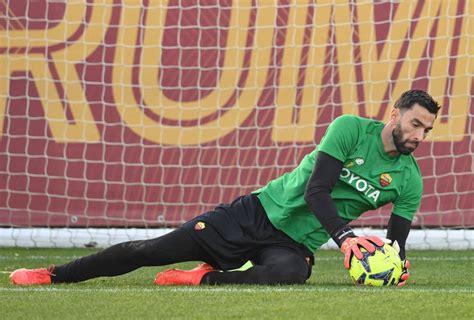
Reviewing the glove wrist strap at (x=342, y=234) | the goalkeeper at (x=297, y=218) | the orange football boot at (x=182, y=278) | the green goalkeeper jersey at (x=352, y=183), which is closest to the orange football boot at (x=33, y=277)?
the goalkeeper at (x=297, y=218)

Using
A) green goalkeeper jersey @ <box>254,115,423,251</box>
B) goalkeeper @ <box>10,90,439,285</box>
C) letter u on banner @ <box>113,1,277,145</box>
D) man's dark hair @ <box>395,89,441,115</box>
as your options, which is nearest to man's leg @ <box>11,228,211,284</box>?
goalkeeper @ <box>10,90,439,285</box>

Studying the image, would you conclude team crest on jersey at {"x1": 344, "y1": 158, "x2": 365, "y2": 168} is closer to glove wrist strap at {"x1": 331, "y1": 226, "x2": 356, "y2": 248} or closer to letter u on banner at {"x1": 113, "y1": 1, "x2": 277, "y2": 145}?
glove wrist strap at {"x1": 331, "y1": 226, "x2": 356, "y2": 248}

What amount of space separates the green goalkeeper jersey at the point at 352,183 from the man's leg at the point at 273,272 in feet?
0.54

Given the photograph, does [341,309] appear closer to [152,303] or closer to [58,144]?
[152,303]

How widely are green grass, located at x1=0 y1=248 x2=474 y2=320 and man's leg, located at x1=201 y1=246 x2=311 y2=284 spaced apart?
0.10 metres

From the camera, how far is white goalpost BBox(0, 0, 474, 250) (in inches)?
404

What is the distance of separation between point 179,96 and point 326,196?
4758mm

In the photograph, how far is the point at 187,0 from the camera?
10461mm

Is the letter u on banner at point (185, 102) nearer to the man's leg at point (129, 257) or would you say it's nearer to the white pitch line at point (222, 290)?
the man's leg at point (129, 257)

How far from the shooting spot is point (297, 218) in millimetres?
6230

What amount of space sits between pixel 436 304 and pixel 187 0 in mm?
5914

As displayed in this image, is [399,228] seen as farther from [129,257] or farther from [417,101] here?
[129,257]

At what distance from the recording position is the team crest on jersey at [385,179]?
614 cm

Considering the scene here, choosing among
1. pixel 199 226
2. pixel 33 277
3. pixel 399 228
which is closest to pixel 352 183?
pixel 399 228
